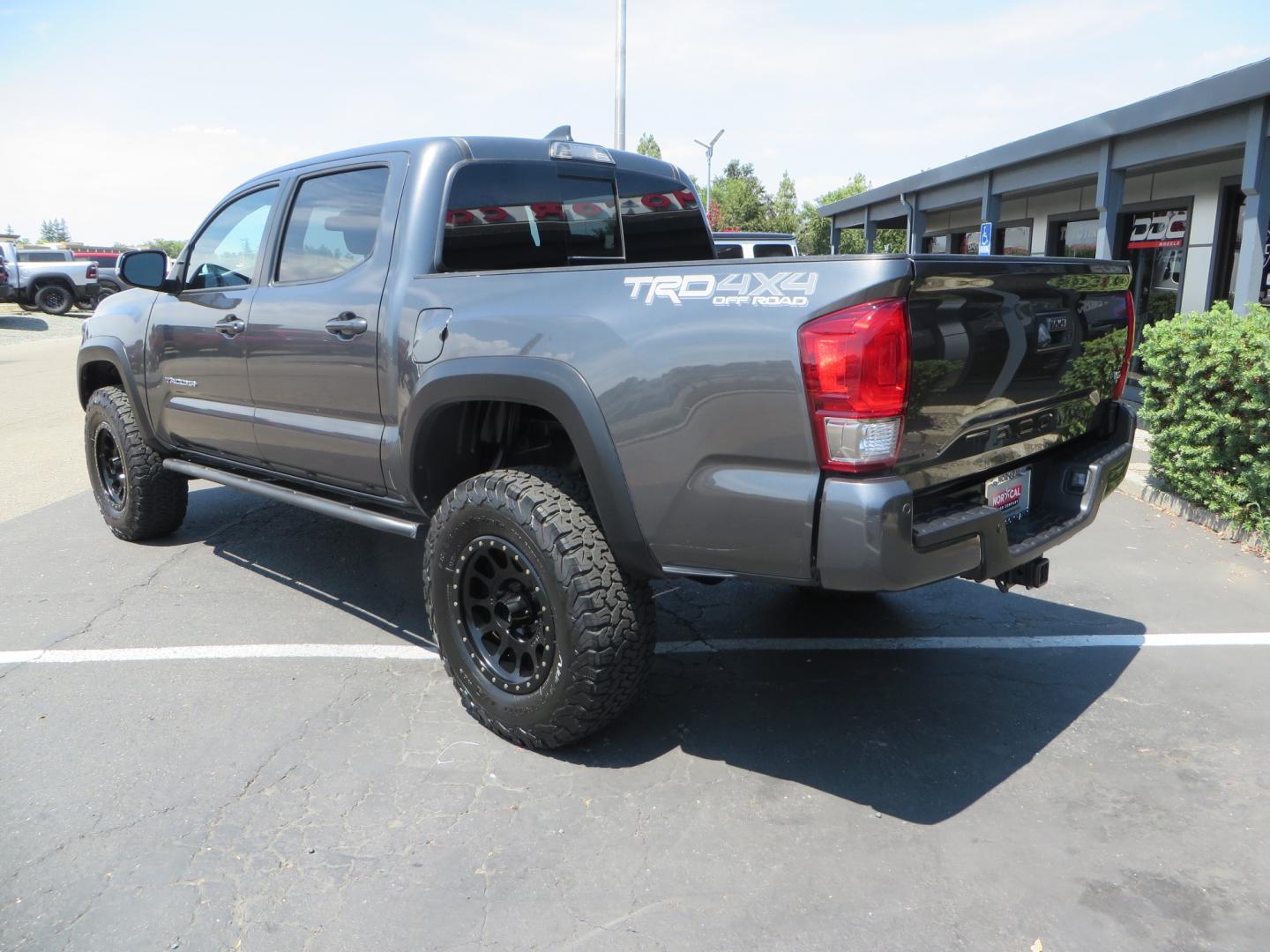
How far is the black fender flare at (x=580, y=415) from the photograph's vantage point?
2965mm

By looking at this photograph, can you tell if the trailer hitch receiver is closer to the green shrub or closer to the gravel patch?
the green shrub

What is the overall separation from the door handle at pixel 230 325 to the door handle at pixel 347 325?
32.7 inches

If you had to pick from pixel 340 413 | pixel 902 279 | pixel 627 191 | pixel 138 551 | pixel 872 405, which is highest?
pixel 627 191

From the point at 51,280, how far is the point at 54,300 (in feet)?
2.21

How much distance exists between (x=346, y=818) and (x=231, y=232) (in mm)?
3215

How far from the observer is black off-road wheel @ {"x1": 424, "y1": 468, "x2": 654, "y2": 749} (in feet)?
10.1

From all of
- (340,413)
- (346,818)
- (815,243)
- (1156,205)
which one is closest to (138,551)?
(340,413)

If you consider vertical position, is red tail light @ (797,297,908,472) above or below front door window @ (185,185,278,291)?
below

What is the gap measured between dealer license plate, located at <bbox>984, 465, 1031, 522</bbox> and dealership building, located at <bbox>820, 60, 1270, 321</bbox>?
7.51m

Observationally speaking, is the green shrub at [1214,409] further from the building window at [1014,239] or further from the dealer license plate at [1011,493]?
the building window at [1014,239]

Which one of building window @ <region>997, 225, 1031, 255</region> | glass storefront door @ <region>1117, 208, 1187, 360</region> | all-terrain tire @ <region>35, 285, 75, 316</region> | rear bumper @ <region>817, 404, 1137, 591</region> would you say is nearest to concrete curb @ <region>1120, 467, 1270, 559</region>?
rear bumper @ <region>817, 404, 1137, 591</region>

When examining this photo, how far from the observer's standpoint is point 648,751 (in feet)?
11.1

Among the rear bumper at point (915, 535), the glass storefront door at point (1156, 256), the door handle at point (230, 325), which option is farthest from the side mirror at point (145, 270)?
the glass storefront door at point (1156, 256)

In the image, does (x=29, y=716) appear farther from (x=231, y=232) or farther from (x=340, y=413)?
(x=231, y=232)
